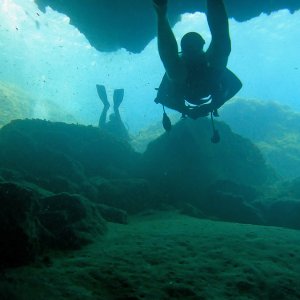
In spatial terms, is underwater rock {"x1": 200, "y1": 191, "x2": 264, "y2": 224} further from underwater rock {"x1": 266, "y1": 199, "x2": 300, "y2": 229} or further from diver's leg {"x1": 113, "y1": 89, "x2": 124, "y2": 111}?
diver's leg {"x1": 113, "y1": 89, "x2": 124, "y2": 111}

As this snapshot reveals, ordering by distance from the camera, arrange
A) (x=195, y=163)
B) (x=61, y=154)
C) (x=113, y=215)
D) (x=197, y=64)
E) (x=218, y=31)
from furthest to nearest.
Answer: (x=195, y=163) < (x=61, y=154) < (x=113, y=215) < (x=197, y=64) < (x=218, y=31)

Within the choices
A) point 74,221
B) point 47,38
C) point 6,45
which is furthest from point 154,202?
point 6,45

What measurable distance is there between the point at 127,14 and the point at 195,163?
25.2 feet

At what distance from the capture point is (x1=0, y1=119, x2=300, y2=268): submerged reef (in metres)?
3.85

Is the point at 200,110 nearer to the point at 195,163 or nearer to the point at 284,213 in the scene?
the point at 284,213

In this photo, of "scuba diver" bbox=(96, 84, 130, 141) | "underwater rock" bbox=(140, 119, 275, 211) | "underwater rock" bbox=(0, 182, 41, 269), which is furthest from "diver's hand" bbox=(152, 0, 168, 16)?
"scuba diver" bbox=(96, 84, 130, 141)

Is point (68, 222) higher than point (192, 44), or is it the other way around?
point (192, 44)

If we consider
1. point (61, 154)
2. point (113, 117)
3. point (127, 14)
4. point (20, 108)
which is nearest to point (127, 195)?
point (61, 154)

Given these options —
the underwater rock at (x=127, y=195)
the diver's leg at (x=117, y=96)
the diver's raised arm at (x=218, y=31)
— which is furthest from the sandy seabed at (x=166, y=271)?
the diver's leg at (x=117, y=96)

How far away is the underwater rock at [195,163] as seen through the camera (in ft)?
37.2

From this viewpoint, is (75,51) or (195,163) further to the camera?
(75,51)

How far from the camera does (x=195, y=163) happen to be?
12.2 m

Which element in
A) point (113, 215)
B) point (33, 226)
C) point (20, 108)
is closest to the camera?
point (33, 226)

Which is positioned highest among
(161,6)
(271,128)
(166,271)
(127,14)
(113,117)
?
(271,128)
